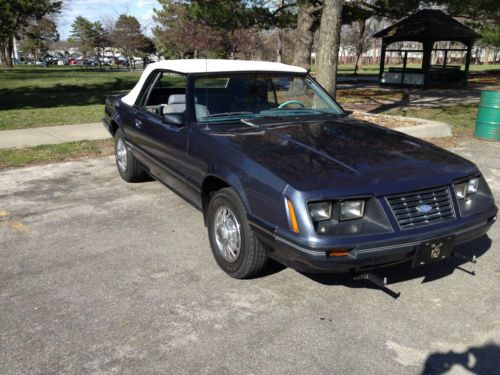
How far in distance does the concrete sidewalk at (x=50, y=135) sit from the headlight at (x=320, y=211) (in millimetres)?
6891

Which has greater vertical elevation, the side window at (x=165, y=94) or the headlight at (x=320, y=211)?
the side window at (x=165, y=94)

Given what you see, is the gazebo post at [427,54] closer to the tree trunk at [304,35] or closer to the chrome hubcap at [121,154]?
the tree trunk at [304,35]

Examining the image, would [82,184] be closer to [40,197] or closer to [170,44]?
[40,197]

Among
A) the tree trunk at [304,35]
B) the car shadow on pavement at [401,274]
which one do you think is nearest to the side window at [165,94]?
the car shadow on pavement at [401,274]

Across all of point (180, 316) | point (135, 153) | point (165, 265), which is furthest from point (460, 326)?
point (135, 153)

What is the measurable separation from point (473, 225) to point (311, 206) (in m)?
1.23

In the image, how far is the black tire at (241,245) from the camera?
334cm

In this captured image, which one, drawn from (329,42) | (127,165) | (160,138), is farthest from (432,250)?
(329,42)

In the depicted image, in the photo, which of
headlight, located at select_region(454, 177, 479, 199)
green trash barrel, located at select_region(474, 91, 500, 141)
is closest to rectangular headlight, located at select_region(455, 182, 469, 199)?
headlight, located at select_region(454, 177, 479, 199)

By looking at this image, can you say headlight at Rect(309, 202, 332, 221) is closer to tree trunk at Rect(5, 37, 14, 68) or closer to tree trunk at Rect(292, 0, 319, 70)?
tree trunk at Rect(292, 0, 319, 70)

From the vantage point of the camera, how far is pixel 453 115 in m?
12.4

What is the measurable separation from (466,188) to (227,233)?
1.77 meters

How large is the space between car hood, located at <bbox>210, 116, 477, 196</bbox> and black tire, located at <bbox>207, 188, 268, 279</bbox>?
362mm

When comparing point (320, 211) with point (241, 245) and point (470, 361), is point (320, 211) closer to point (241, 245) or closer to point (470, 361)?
point (241, 245)
